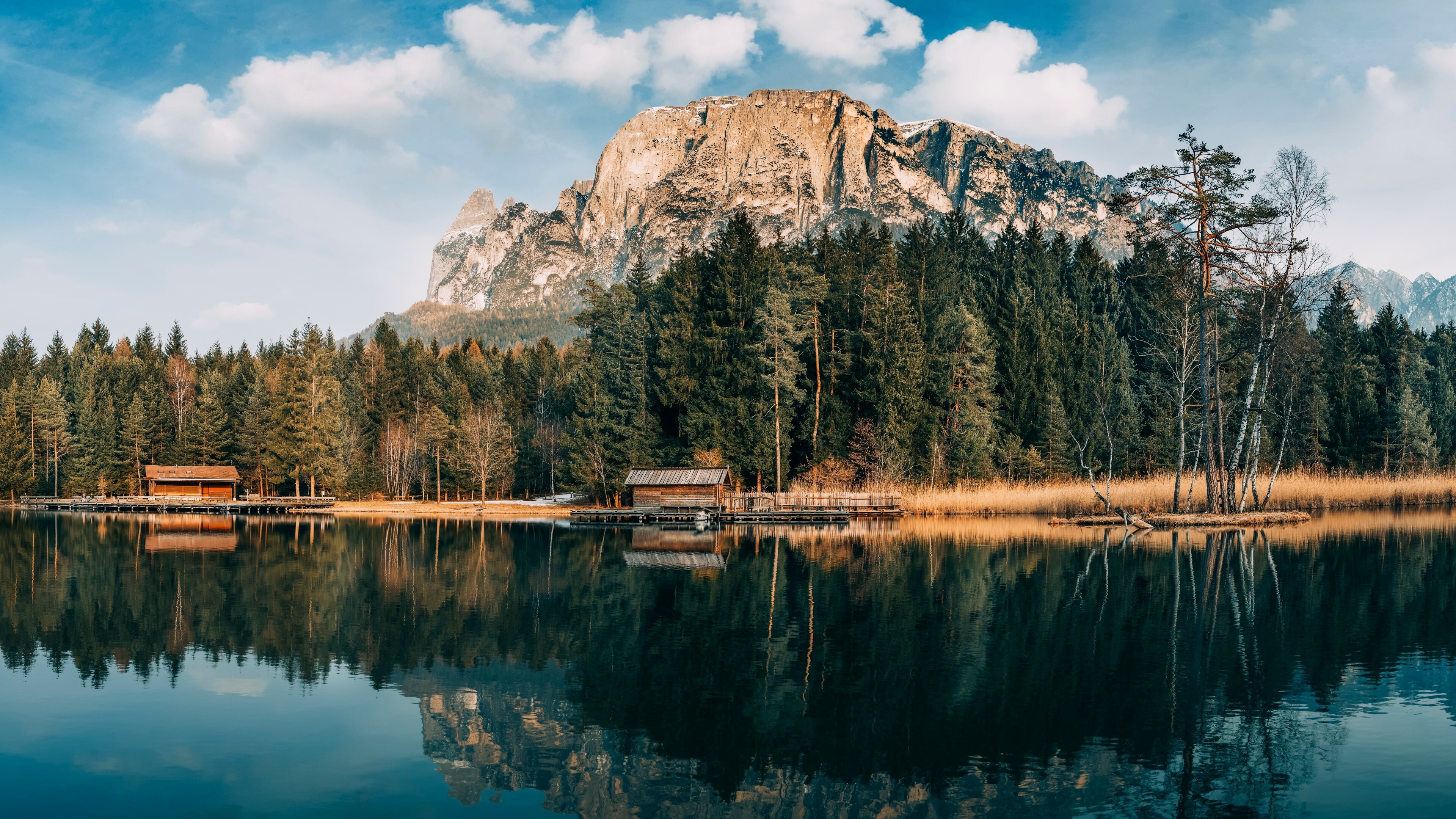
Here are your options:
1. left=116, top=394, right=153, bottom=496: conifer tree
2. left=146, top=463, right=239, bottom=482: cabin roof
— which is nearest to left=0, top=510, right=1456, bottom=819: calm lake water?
left=146, top=463, right=239, bottom=482: cabin roof

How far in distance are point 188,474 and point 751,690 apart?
266 ft

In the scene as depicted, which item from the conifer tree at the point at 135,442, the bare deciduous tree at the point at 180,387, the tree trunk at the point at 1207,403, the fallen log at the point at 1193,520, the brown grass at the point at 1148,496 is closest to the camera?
the tree trunk at the point at 1207,403

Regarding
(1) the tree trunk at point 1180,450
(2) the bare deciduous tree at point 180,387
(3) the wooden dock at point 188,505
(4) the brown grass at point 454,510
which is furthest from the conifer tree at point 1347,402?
(2) the bare deciduous tree at point 180,387

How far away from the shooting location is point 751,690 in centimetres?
1565

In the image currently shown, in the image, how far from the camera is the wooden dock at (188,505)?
75.9 metres

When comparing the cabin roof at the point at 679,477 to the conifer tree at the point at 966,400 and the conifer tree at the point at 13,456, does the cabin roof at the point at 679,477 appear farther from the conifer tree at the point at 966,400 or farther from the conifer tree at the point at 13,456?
the conifer tree at the point at 13,456

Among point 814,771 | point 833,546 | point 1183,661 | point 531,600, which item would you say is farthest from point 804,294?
point 814,771

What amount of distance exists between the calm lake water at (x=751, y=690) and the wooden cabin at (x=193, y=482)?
53019 millimetres

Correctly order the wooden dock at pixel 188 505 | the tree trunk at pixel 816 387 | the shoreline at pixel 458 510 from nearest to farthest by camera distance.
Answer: the tree trunk at pixel 816 387 → the shoreline at pixel 458 510 → the wooden dock at pixel 188 505

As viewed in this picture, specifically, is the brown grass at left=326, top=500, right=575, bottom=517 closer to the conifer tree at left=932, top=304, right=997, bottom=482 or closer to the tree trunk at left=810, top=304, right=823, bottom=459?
the tree trunk at left=810, top=304, right=823, bottom=459

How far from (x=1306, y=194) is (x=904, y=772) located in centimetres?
3988

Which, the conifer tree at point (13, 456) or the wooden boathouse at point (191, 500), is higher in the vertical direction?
the conifer tree at point (13, 456)

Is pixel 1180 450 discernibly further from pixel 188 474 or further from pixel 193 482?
pixel 193 482

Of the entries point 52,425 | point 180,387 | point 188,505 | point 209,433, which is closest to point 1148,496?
point 188,505
